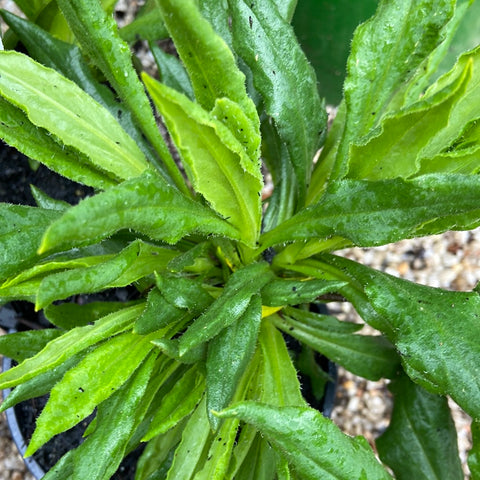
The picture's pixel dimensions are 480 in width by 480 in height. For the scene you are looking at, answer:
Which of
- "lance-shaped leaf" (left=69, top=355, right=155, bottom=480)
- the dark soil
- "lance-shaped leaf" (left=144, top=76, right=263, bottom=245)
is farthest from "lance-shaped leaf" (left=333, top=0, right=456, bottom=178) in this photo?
the dark soil

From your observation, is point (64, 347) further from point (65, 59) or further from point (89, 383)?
point (65, 59)

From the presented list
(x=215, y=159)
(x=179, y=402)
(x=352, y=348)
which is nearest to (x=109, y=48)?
(x=215, y=159)

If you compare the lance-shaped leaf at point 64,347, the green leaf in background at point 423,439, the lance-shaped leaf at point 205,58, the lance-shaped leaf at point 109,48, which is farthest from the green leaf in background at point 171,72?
the green leaf in background at point 423,439

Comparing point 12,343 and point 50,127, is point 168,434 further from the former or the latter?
point 50,127

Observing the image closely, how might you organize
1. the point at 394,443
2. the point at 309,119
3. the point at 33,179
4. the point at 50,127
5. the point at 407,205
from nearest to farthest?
the point at 407,205
the point at 50,127
the point at 309,119
the point at 394,443
the point at 33,179

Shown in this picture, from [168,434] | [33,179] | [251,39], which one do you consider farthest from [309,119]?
[33,179]

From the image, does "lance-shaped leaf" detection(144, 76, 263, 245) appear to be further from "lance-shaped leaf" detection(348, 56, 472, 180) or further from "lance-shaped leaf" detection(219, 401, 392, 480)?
"lance-shaped leaf" detection(219, 401, 392, 480)
